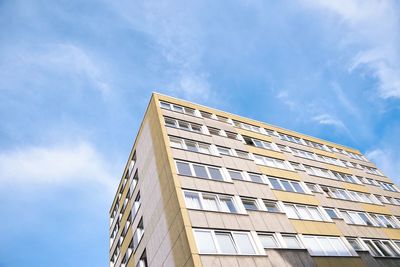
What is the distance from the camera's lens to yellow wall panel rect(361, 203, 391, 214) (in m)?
31.2

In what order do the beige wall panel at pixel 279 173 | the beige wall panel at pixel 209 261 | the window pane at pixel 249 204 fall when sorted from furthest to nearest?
the beige wall panel at pixel 279 173, the window pane at pixel 249 204, the beige wall panel at pixel 209 261

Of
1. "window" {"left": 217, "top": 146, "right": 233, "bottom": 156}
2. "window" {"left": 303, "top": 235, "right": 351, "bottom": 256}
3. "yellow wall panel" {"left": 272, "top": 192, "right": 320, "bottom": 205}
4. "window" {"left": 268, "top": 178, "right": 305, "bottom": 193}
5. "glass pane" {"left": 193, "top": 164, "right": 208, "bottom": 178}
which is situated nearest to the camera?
"window" {"left": 303, "top": 235, "right": 351, "bottom": 256}

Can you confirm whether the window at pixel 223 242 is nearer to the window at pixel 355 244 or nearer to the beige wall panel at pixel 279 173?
the beige wall panel at pixel 279 173

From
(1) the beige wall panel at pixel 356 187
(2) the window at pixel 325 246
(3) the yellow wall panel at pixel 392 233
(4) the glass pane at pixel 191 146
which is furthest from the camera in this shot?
(1) the beige wall panel at pixel 356 187

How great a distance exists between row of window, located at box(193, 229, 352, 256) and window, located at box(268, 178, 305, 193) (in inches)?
208

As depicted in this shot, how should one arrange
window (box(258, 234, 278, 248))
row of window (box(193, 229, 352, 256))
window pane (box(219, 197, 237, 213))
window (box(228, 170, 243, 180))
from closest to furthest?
row of window (box(193, 229, 352, 256)) → window (box(258, 234, 278, 248)) → window pane (box(219, 197, 237, 213)) → window (box(228, 170, 243, 180))

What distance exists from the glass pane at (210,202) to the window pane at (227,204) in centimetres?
48

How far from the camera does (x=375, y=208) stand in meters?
32.2

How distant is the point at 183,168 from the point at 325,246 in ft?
37.8

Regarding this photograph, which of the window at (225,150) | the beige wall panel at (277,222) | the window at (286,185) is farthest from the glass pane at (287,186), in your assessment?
the window at (225,150)

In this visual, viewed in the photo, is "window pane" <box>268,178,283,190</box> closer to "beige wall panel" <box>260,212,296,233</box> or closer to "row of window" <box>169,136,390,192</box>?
"row of window" <box>169,136,390,192</box>

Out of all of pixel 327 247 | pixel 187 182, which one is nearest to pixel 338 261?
pixel 327 247

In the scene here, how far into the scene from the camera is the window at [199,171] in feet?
69.4

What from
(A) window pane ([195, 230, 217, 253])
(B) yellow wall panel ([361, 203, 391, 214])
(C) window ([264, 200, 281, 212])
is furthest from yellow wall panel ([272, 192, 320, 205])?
(A) window pane ([195, 230, 217, 253])
